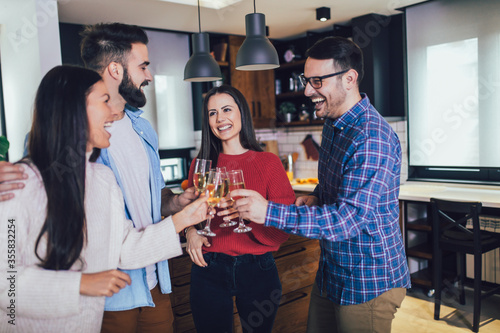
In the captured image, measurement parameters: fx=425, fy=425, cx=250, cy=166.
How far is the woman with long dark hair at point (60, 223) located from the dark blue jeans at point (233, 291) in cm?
63

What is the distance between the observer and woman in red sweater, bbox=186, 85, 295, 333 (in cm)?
182

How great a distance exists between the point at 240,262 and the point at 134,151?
645 mm

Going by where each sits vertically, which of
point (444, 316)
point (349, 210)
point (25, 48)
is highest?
point (25, 48)

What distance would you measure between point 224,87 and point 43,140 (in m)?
0.97

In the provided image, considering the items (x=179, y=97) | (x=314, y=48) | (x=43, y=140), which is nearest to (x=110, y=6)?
(x=179, y=97)

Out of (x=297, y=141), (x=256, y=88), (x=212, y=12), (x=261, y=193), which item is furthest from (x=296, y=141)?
(x=261, y=193)

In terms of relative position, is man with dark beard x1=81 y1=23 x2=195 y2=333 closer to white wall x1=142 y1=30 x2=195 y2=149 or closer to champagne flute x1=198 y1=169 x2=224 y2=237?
champagne flute x1=198 y1=169 x2=224 y2=237

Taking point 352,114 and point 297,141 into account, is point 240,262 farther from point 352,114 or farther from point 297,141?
point 297,141

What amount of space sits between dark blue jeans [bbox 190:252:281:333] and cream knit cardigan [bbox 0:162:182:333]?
1.53ft

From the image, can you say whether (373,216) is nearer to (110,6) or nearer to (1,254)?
(1,254)

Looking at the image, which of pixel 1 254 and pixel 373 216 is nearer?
pixel 1 254

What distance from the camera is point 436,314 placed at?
3486 mm

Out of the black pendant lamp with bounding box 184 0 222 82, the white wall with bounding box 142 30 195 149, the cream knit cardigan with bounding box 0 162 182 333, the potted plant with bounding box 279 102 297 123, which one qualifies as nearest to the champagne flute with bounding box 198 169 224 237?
the cream knit cardigan with bounding box 0 162 182 333

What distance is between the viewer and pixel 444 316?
139 inches
